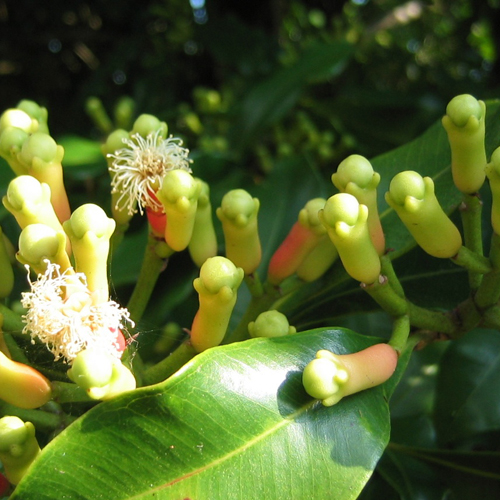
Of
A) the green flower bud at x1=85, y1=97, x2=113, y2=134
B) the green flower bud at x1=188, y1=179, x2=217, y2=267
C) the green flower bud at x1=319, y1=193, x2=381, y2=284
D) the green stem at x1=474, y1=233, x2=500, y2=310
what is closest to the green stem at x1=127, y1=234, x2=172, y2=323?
the green flower bud at x1=188, y1=179, x2=217, y2=267

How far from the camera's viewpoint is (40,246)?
948mm

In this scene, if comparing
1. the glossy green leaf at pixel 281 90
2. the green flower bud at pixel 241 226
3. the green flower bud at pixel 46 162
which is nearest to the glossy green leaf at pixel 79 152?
the glossy green leaf at pixel 281 90

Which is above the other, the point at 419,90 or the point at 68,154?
the point at 68,154

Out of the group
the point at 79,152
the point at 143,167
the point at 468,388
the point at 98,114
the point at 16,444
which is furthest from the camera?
the point at 98,114

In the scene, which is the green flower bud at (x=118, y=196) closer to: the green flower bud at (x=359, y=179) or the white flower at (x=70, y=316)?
the white flower at (x=70, y=316)

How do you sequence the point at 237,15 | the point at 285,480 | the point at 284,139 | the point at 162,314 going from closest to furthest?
the point at 285,480 → the point at 162,314 → the point at 284,139 → the point at 237,15

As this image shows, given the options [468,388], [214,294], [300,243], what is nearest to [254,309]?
[300,243]

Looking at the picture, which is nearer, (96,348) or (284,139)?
(96,348)

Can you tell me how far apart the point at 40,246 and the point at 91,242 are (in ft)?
0.28

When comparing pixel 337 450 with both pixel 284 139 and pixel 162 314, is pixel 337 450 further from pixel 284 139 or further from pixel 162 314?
pixel 284 139

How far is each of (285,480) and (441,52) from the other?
3.64m

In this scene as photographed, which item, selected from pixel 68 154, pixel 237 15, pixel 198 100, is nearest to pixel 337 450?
pixel 68 154

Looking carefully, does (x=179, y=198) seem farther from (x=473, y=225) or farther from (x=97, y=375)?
(x=473, y=225)

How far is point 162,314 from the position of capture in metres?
1.65
